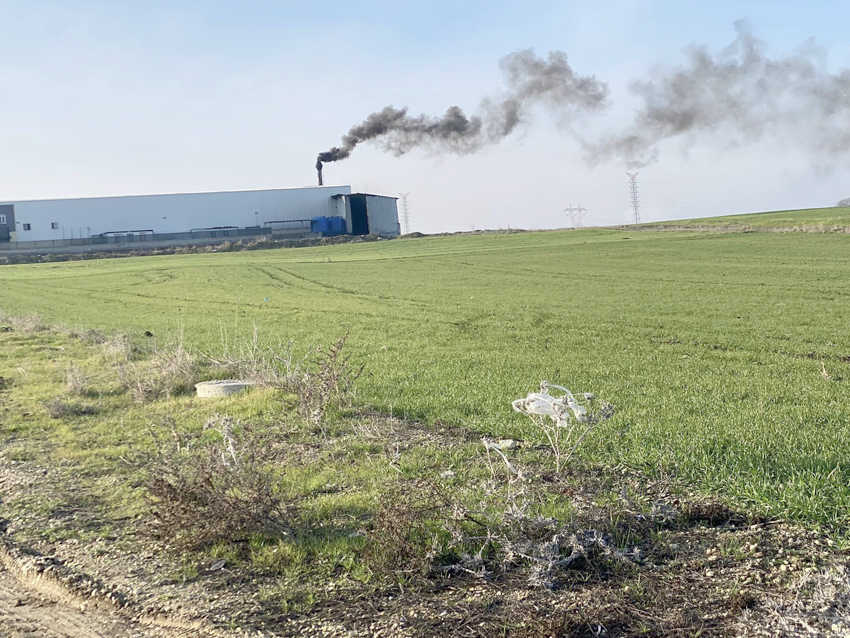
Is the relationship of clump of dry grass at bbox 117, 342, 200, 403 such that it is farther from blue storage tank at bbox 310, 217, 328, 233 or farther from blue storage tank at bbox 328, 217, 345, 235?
blue storage tank at bbox 328, 217, 345, 235

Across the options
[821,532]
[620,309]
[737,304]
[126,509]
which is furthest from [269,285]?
[821,532]

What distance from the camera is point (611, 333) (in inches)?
659

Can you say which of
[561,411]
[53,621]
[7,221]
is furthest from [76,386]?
[7,221]

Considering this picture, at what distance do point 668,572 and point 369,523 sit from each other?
81.0 inches

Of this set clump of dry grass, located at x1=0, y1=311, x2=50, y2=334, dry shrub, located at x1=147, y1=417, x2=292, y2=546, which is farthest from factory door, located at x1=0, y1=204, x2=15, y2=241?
dry shrub, located at x1=147, y1=417, x2=292, y2=546

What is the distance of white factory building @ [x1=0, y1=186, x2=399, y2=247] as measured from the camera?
81.2m

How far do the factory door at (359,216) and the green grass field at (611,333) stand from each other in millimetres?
Answer: 39215

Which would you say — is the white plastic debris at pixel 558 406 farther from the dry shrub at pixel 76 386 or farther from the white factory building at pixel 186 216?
the white factory building at pixel 186 216

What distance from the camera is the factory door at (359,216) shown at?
283 feet

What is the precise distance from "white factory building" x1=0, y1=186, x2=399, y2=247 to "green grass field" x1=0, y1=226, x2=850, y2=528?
36.8 m

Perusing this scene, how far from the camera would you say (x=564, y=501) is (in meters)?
5.66

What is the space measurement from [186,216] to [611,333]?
247 feet

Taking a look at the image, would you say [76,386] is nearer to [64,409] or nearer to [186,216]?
[64,409]

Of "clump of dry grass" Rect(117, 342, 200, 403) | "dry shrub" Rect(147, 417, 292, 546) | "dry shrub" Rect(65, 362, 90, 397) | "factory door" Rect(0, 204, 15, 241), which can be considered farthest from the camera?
"factory door" Rect(0, 204, 15, 241)
